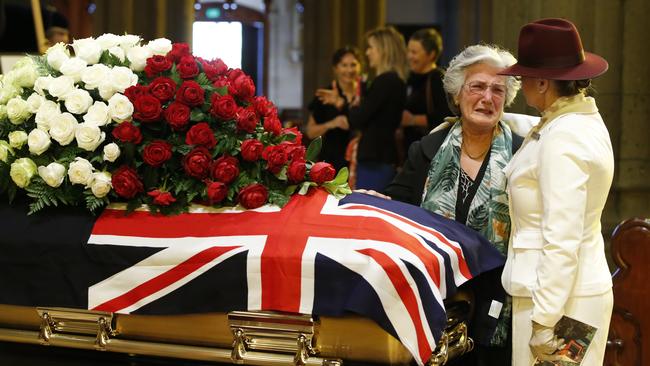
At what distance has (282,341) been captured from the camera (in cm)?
264

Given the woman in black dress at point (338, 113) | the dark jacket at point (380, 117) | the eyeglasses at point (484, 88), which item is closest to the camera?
the eyeglasses at point (484, 88)

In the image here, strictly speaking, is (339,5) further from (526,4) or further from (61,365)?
(61,365)

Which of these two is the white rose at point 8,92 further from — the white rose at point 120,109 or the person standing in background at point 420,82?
the person standing in background at point 420,82

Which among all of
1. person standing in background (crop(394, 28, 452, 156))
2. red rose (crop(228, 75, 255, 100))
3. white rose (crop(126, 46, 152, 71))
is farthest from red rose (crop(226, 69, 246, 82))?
person standing in background (crop(394, 28, 452, 156))

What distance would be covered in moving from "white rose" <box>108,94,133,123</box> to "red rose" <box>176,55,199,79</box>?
186 millimetres

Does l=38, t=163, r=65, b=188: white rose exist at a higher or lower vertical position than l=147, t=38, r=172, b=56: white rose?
lower

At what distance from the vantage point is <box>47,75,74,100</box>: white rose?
115 inches

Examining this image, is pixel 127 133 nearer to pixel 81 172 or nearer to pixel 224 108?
pixel 81 172

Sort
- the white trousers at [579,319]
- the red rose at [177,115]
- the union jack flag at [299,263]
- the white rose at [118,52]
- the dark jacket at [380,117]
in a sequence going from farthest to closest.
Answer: the dark jacket at [380,117] < the white rose at [118,52] < the red rose at [177,115] < the white trousers at [579,319] < the union jack flag at [299,263]

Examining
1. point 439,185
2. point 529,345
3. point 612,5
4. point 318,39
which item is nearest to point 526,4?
point 612,5

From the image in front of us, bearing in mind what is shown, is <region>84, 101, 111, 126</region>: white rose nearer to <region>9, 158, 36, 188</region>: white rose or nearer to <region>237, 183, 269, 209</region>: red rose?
<region>9, 158, 36, 188</region>: white rose

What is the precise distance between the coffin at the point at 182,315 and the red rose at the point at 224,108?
A: 0.30 meters

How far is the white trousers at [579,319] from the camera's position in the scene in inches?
108

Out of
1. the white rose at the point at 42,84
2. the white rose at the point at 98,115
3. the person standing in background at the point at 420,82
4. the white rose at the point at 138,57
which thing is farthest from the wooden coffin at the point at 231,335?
the person standing in background at the point at 420,82
